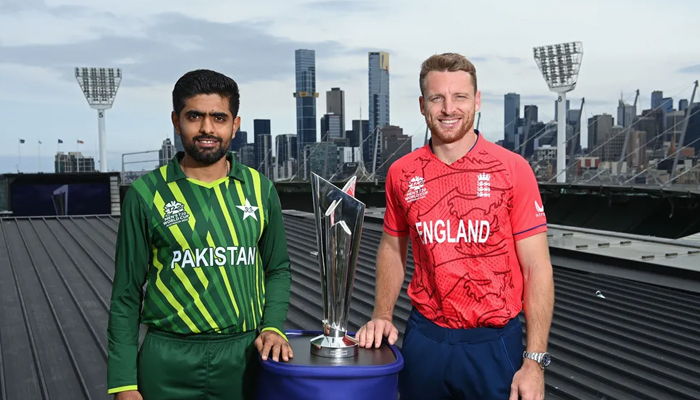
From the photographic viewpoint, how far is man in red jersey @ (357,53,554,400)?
1607mm

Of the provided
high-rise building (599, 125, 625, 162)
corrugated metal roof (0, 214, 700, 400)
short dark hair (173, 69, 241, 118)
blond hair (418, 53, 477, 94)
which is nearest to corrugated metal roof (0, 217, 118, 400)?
corrugated metal roof (0, 214, 700, 400)

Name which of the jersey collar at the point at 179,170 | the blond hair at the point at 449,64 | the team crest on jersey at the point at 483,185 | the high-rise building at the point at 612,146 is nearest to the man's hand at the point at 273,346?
the jersey collar at the point at 179,170

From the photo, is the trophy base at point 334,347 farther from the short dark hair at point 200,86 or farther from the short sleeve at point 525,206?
the short dark hair at point 200,86

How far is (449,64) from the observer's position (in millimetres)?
1651

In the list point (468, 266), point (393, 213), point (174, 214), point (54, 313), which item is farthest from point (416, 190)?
point (54, 313)

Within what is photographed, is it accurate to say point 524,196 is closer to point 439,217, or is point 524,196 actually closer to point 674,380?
point 439,217

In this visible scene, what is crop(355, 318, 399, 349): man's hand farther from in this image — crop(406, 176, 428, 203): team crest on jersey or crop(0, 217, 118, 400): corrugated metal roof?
crop(0, 217, 118, 400): corrugated metal roof

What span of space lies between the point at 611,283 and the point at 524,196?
12.9 feet

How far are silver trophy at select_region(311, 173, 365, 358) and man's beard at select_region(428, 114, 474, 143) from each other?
0.28 metres

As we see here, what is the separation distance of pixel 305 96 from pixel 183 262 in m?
142

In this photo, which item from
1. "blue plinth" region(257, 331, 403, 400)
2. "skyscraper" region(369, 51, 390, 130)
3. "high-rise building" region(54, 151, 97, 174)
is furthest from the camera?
"skyscraper" region(369, 51, 390, 130)

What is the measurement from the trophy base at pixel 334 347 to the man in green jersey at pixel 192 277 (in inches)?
3.1

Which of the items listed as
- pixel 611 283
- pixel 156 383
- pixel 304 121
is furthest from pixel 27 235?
pixel 304 121

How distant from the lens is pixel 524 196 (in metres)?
1.66
